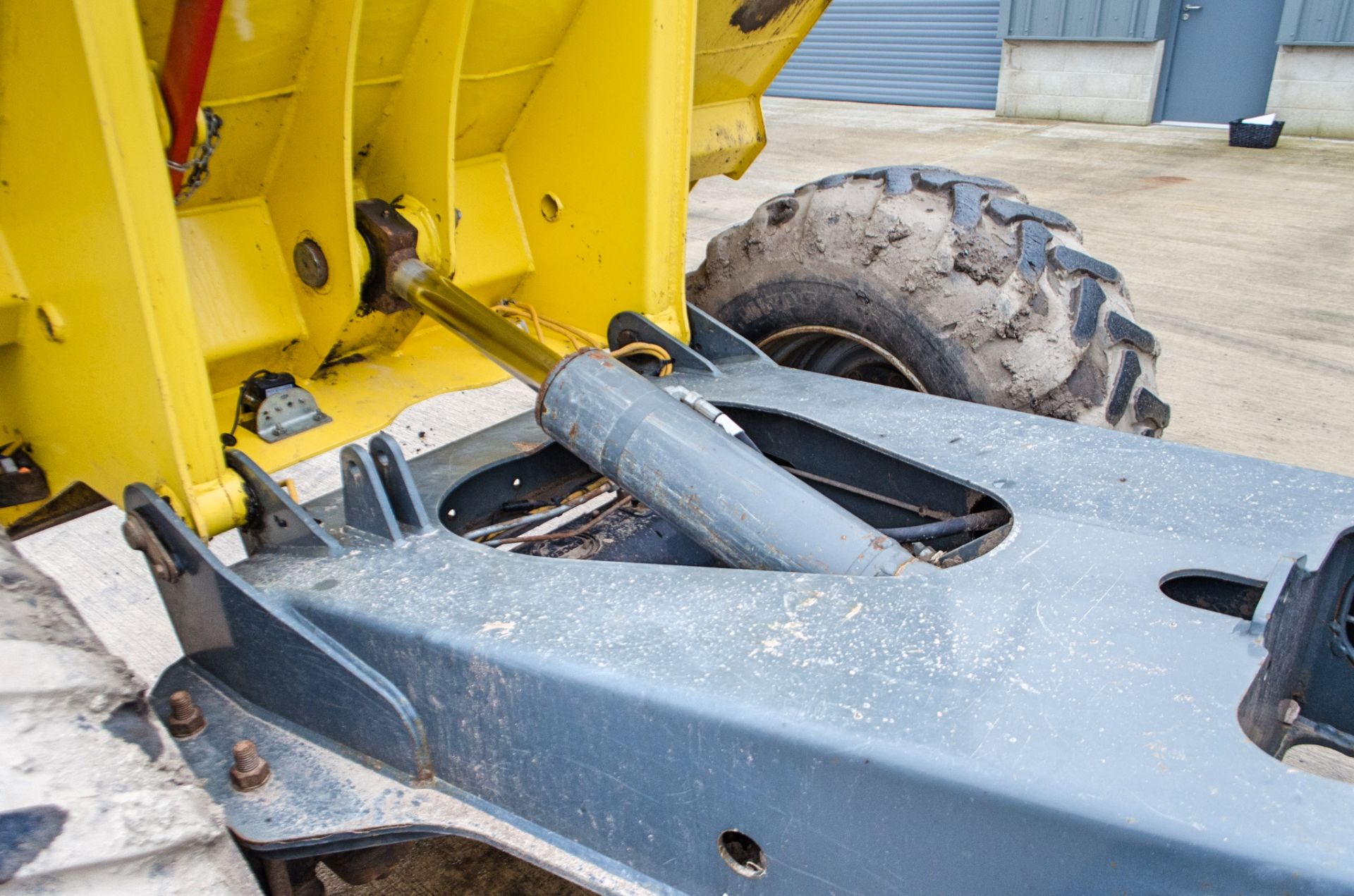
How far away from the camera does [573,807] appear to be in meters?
1.35

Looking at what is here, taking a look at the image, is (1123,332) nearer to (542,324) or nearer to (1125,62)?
(542,324)

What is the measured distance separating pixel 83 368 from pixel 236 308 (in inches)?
19.1

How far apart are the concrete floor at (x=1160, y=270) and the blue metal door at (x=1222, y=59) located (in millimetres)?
460

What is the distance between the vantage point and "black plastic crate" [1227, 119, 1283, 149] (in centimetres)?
954

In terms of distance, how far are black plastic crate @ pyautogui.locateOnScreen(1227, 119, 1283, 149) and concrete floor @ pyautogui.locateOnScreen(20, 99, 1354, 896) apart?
13 cm

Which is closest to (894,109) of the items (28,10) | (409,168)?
(409,168)

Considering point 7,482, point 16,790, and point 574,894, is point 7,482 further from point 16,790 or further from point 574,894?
point 574,894

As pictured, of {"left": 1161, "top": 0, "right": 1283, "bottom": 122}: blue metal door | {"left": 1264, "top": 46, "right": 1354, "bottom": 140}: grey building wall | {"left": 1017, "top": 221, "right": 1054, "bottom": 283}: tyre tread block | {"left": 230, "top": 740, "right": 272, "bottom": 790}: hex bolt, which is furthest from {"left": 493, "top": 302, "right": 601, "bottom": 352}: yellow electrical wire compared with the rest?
{"left": 1161, "top": 0, "right": 1283, "bottom": 122}: blue metal door

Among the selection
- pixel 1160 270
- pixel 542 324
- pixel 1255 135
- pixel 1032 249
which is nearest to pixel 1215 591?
pixel 1032 249

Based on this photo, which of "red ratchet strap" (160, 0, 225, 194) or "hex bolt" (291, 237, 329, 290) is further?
"hex bolt" (291, 237, 329, 290)

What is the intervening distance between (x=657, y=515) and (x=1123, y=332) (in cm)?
102

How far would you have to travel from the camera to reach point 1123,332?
7.29 feet

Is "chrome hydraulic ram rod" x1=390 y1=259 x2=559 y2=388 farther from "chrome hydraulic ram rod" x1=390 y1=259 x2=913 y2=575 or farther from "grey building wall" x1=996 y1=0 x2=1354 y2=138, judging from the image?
"grey building wall" x1=996 y1=0 x2=1354 y2=138

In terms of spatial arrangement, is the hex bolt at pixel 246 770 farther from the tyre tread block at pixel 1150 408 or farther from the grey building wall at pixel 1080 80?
the grey building wall at pixel 1080 80
